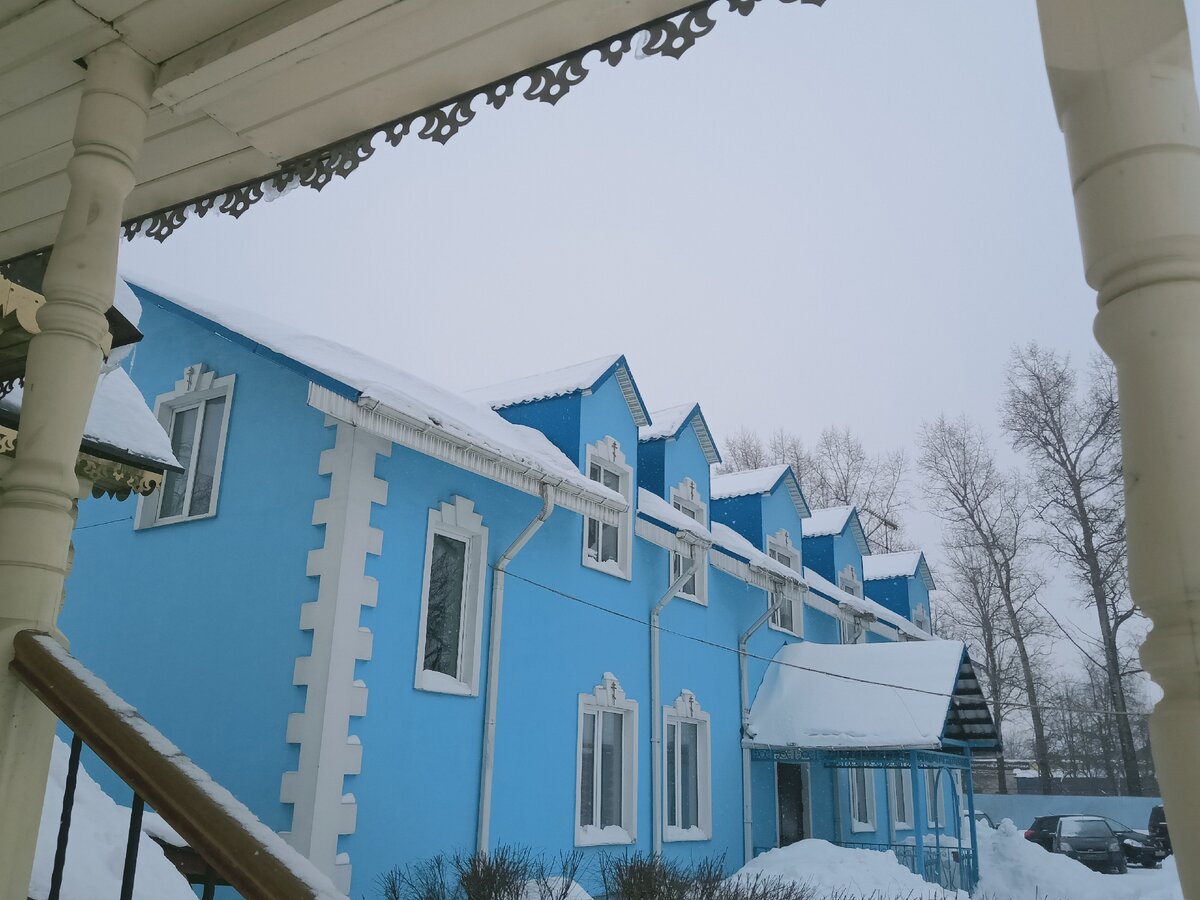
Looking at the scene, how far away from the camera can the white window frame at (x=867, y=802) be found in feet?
53.3

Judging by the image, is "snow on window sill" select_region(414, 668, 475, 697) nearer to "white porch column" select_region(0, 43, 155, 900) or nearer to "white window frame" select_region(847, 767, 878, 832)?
"white porch column" select_region(0, 43, 155, 900)

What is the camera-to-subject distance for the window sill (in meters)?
11.2

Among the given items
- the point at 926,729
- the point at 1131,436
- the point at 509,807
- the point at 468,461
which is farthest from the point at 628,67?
the point at 926,729

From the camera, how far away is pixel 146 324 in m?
9.74

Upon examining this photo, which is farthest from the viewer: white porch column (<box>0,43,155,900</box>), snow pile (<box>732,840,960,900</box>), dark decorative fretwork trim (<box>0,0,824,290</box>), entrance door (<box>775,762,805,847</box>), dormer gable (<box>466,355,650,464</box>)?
entrance door (<box>775,762,805,847</box>)

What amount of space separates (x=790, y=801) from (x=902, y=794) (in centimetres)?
495

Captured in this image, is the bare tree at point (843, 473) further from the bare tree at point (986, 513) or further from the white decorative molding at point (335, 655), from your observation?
the white decorative molding at point (335, 655)

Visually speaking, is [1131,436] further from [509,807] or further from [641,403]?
[641,403]

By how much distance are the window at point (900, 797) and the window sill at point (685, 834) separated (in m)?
7.56

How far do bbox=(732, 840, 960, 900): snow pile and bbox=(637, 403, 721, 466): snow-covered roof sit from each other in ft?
18.4

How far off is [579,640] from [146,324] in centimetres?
Result: 558

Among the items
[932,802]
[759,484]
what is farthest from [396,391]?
[932,802]

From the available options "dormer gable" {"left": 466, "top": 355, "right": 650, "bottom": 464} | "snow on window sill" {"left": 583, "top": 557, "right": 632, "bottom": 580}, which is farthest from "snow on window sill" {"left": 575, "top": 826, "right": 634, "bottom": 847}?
"dormer gable" {"left": 466, "top": 355, "right": 650, "bottom": 464}

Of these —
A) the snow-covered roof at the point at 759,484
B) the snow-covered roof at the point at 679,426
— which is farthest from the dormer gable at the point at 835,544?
the snow-covered roof at the point at 679,426
